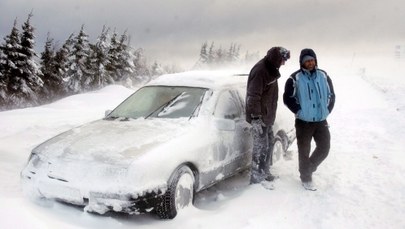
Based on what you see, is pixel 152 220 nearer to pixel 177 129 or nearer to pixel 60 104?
pixel 177 129

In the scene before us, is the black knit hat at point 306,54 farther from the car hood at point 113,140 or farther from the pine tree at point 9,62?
the pine tree at point 9,62

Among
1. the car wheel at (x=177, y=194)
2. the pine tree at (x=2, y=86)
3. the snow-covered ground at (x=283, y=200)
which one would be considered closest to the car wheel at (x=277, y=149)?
the snow-covered ground at (x=283, y=200)

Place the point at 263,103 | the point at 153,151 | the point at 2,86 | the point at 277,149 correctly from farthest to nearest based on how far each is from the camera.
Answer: the point at 2,86
the point at 277,149
the point at 263,103
the point at 153,151

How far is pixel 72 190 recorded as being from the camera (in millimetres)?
3980

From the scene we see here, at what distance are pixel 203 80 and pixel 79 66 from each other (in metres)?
37.9

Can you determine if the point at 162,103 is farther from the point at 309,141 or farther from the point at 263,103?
the point at 309,141

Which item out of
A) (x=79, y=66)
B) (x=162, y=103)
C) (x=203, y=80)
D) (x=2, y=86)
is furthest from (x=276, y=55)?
(x=79, y=66)

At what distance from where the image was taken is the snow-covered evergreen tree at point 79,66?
40406 millimetres

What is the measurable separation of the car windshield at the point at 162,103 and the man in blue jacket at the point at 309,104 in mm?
1317

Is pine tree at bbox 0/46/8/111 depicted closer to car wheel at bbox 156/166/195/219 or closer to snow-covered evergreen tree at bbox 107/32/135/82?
snow-covered evergreen tree at bbox 107/32/135/82

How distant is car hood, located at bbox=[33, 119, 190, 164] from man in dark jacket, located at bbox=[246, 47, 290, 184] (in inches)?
40.7

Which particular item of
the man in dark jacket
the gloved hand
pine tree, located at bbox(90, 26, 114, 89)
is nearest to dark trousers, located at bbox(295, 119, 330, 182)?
the man in dark jacket

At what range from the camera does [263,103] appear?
556 centimetres

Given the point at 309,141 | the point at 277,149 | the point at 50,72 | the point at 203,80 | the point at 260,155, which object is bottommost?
the point at 50,72
